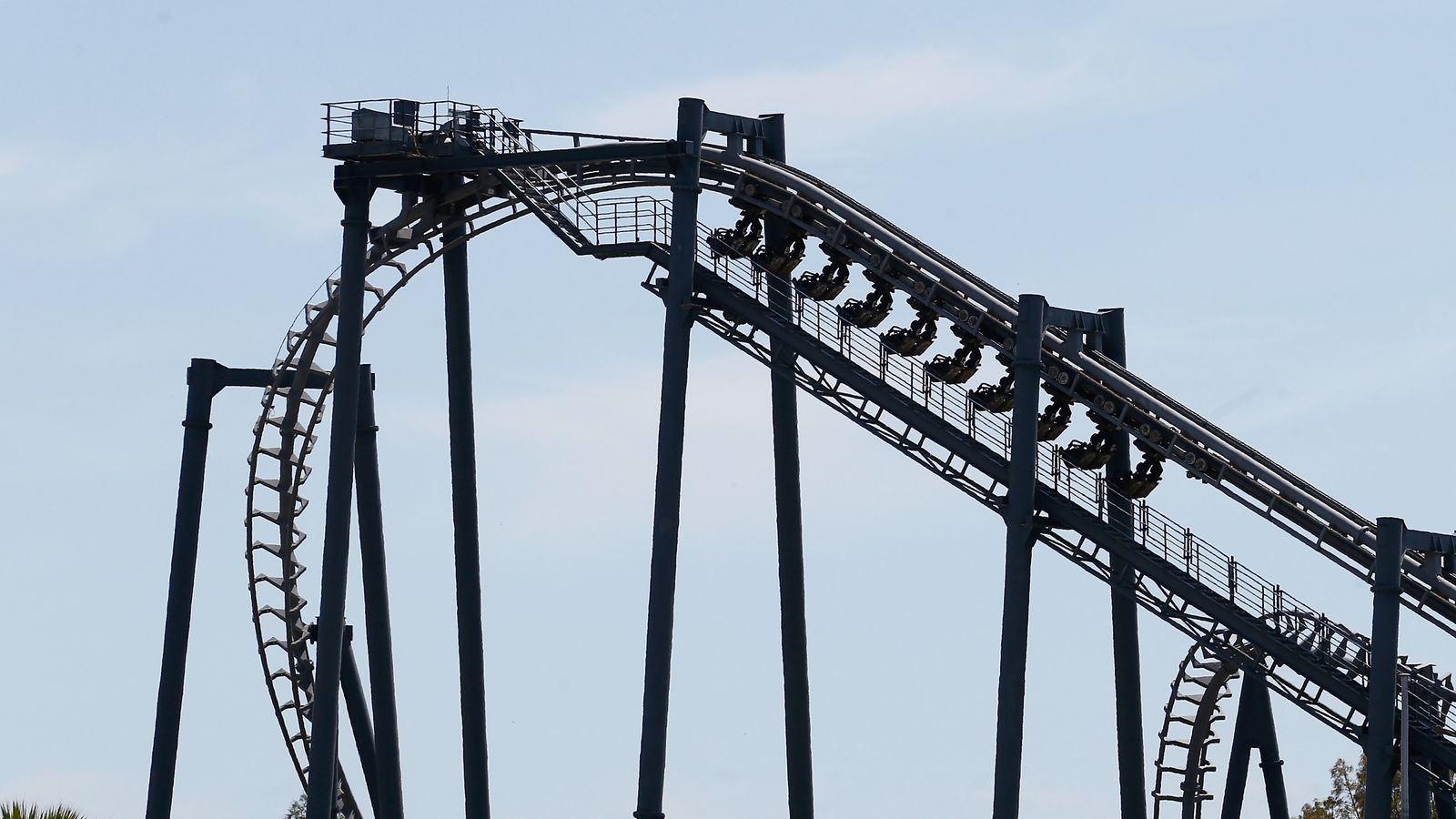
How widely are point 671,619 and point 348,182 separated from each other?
26.2 feet

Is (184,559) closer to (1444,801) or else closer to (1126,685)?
(1126,685)

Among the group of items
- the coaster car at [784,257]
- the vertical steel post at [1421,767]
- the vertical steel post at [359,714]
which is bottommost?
the vertical steel post at [1421,767]

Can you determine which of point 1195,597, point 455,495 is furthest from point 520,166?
point 1195,597

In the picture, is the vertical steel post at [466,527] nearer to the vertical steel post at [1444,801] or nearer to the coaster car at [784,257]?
the coaster car at [784,257]

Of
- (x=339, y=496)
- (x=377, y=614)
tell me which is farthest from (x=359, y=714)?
(x=339, y=496)

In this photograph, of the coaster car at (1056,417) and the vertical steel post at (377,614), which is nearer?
the coaster car at (1056,417)

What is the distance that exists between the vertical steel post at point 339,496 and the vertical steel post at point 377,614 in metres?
3.23

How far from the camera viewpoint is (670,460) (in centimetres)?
3384

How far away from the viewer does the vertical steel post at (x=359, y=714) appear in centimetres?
4203

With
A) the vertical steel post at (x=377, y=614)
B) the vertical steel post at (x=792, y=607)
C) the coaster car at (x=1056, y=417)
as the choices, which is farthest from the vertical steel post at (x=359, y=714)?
the coaster car at (x=1056, y=417)

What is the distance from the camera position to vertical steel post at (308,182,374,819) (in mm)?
36875

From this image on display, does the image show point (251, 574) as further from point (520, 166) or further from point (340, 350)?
point (520, 166)

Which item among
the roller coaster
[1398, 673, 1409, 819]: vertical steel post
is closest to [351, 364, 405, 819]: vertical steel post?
the roller coaster

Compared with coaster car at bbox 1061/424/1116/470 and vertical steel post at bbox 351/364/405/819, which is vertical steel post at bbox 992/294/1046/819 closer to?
coaster car at bbox 1061/424/1116/470
